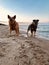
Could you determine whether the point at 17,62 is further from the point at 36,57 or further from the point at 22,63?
the point at 36,57

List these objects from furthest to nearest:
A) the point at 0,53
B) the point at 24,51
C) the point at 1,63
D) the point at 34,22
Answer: the point at 34,22, the point at 24,51, the point at 0,53, the point at 1,63

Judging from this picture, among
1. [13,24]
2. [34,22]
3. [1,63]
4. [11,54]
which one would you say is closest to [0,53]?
[11,54]

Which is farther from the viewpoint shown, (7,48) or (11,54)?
(7,48)

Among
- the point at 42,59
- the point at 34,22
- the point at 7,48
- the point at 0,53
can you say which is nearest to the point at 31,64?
the point at 42,59

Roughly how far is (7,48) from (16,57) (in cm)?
114

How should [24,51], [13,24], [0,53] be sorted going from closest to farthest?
[0,53] < [24,51] < [13,24]

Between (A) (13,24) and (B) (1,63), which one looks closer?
(B) (1,63)

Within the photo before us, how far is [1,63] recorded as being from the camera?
558 centimetres

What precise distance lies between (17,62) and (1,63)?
0.50 m

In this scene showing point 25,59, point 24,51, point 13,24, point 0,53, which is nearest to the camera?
point 25,59

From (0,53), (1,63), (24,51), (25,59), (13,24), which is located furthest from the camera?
(13,24)

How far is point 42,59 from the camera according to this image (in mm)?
6242

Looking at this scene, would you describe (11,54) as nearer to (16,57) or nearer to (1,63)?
(16,57)

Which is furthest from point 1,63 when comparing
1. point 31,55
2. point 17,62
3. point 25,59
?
point 31,55
